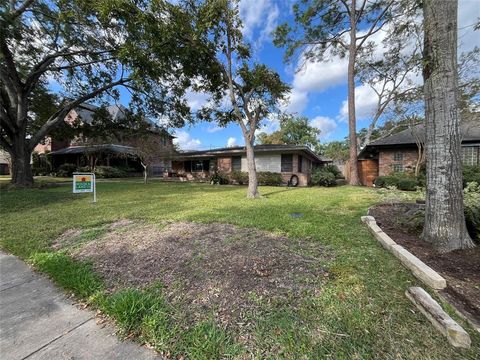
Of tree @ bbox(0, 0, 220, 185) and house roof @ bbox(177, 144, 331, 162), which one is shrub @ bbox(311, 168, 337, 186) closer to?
house roof @ bbox(177, 144, 331, 162)

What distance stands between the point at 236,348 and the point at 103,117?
1803 cm

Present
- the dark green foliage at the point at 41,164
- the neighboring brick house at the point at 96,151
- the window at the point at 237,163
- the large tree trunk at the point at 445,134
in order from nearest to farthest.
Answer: the large tree trunk at the point at 445,134, the window at the point at 237,163, the neighboring brick house at the point at 96,151, the dark green foliage at the point at 41,164

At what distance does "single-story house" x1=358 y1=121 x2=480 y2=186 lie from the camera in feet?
47.2

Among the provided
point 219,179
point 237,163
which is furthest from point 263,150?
point 219,179

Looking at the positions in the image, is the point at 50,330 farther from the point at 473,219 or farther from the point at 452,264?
the point at 473,219

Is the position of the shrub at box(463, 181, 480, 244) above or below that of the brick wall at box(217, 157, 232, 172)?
below

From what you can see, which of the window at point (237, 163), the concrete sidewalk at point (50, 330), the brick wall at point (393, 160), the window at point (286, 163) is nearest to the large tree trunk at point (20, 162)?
the window at point (237, 163)

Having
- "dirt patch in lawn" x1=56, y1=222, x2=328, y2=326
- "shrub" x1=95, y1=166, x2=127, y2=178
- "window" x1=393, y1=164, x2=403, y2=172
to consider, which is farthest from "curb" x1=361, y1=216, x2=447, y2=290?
"shrub" x1=95, y1=166, x2=127, y2=178

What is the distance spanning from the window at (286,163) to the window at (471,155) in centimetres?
1063

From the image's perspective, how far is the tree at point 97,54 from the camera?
9000 mm

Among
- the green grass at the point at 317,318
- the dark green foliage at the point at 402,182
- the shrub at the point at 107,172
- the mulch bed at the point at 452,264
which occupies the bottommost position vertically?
the green grass at the point at 317,318

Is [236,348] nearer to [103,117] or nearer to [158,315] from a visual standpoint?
[158,315]

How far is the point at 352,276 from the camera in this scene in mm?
2592

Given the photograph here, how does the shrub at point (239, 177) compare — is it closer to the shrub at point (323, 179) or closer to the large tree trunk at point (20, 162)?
the shrub at point (323, 179)
